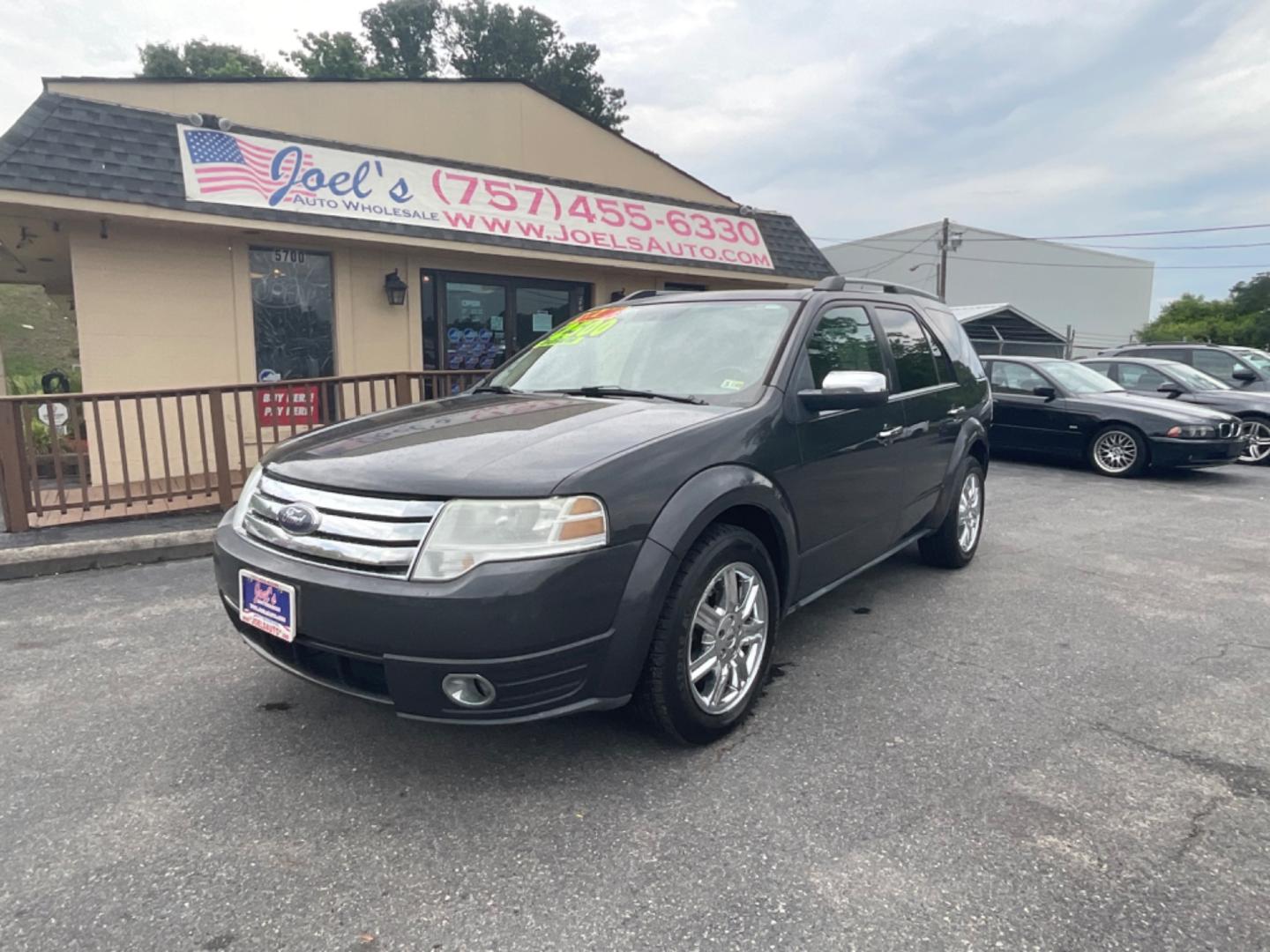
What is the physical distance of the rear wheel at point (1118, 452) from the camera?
28.8ft

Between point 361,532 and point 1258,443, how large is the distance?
1215 cm

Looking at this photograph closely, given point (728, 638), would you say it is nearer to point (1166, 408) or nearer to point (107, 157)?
point (107, 157)

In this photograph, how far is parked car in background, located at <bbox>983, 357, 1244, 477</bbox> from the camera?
8484 millimetres

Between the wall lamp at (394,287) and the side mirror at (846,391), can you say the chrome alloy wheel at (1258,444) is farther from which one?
the wall lamp at (394,287)

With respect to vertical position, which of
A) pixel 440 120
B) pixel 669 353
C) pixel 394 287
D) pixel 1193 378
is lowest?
pixel 1193 378

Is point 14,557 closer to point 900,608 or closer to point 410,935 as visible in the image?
point 410,935

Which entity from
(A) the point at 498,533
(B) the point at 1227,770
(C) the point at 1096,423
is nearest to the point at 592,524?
(A) the point at 498,533

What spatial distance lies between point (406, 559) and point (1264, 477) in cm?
1074

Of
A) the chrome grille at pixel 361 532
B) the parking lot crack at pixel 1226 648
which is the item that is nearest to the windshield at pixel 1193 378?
the parking lot crack at pixel 1226 648

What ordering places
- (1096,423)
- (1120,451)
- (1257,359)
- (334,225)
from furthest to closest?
(1257,359) → (1096,423) → (1120,451) → (334,225)

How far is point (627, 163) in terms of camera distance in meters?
11.4

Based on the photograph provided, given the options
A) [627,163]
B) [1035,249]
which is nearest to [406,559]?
[627,163]

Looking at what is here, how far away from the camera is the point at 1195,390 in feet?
34.3

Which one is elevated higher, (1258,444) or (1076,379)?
(1076,379)
